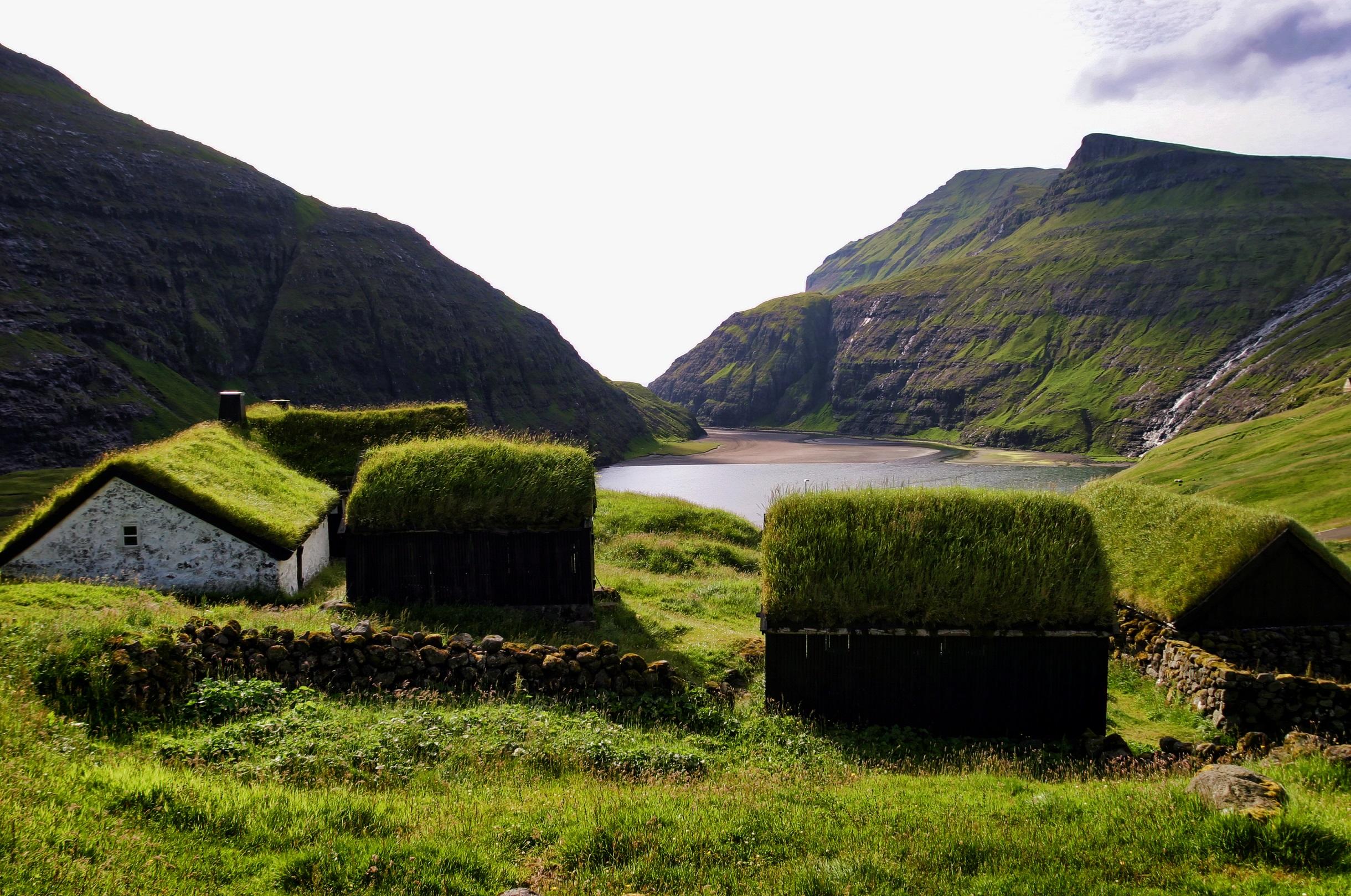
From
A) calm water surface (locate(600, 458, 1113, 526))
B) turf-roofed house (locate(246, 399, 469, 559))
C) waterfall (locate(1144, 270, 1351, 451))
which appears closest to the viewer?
turf-roofed house (locate(246, 399, 469, 559))

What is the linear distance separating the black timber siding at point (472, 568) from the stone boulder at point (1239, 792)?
55.1ft

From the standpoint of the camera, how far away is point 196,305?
12794 centimetres

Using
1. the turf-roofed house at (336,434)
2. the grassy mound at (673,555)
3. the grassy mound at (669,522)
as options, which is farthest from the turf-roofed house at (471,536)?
the grassy mound at (669,522)

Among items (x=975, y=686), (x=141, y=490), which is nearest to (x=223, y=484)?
(x=141, y=490)

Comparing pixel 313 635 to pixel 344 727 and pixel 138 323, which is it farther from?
pixel 138 323

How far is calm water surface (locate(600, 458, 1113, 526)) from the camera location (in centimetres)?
9912

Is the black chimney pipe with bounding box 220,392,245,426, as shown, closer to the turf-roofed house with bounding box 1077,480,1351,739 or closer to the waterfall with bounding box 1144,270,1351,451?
the turf-roofed house with bounding box 1077,480,1351,739

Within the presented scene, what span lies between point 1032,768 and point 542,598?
14.5 m

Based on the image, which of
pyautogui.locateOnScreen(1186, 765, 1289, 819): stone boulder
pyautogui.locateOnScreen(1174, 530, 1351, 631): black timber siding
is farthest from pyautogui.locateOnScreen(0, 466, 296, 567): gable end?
pyautogui.locateOnScreen(1174, 530, 1351, 631): black timber siding

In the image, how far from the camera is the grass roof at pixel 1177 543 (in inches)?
831

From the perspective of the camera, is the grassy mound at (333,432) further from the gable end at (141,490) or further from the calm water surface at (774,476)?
the calm water surface at (774,476)

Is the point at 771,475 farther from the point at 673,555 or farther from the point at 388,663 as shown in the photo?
the point at 388,663

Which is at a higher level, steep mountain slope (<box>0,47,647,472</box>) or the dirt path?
steep mountain slope (<box>0,47,647,472</box>)

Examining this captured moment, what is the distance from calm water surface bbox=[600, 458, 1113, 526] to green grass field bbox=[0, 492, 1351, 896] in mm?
67404
